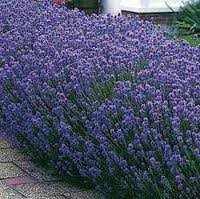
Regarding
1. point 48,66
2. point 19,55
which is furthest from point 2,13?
point 48,66

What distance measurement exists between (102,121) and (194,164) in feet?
2.57

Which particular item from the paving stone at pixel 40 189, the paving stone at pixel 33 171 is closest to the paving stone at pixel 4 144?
the paving stone at pixel 33 171

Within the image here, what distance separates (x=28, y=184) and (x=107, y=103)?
1.00m

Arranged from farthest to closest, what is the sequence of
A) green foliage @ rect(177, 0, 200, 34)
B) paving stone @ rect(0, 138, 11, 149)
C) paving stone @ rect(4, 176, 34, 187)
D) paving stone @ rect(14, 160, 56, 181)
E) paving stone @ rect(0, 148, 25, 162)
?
green foliage @ rect(177, 0, 200, 34)
paving stone @ rect(0, 138, 11, 149)
paving stone @ rect(0, 148, 25, 162)
paving stone @ rect(14, 160, 56, 181)
paving stone @ rect(4, 176, 34, 187)

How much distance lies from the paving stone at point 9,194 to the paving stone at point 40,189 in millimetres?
44

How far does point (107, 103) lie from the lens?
13.5 ft

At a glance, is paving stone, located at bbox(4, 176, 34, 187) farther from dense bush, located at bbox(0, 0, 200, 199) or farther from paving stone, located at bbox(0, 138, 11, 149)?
paving stone, located at bbox(0, 138, 11, 149)

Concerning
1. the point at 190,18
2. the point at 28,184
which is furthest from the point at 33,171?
the point at 190,18

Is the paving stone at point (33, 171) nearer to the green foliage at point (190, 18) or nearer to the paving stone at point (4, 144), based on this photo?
the paving stone at point (4, 144)

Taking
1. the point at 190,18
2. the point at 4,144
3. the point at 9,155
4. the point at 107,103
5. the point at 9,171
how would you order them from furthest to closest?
1. the point at 190,18
2. the point at 4,144
3. the point at 9,155
4. the point at 9,171
5. the point at 107,103

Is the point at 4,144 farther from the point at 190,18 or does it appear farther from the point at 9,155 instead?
the point at 190,18

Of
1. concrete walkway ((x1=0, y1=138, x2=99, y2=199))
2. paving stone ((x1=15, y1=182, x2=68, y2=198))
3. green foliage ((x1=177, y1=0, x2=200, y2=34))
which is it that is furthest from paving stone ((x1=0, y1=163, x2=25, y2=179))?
green foliage ((x1=177, y1=0, x2=200, y2=34))

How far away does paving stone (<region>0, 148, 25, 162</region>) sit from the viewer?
526cm

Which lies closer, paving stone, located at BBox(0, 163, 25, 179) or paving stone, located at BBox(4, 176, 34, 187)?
paving stone, located at BBox(4, 176, 34, 187)
